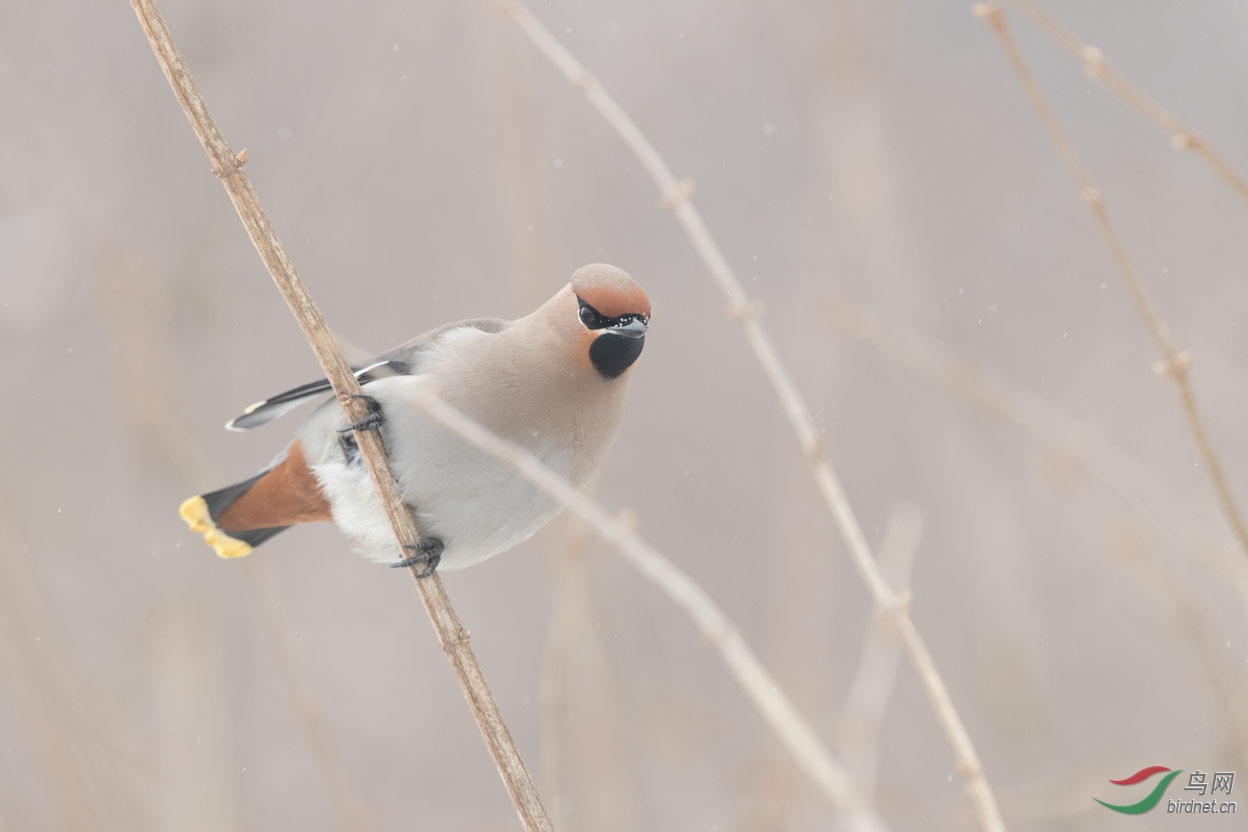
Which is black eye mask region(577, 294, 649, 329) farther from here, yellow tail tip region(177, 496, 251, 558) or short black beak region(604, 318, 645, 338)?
yellow tail tip region(177, 496, 251, 558)

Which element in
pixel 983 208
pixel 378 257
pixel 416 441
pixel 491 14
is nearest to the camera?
pixel 416 441

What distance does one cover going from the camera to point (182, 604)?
462 cm

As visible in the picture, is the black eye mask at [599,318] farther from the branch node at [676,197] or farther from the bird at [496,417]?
the branch node at [676,197]

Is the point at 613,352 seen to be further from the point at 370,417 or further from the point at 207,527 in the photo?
the point at 207,527

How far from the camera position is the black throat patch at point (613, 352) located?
336 centimetres

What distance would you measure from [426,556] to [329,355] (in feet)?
2.42

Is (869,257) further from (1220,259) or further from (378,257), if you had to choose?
(378,257)

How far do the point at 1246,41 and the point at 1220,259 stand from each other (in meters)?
2.97

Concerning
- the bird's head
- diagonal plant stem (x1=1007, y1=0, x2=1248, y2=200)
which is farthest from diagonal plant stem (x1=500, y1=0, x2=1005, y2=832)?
the bird's head

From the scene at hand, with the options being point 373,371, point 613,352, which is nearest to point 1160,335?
point 613,352

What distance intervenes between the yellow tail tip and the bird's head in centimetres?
→ 146

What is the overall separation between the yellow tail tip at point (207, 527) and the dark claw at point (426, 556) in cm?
97

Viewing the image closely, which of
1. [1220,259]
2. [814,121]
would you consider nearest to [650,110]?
[814,121]

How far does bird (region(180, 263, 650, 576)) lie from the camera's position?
3.36m
